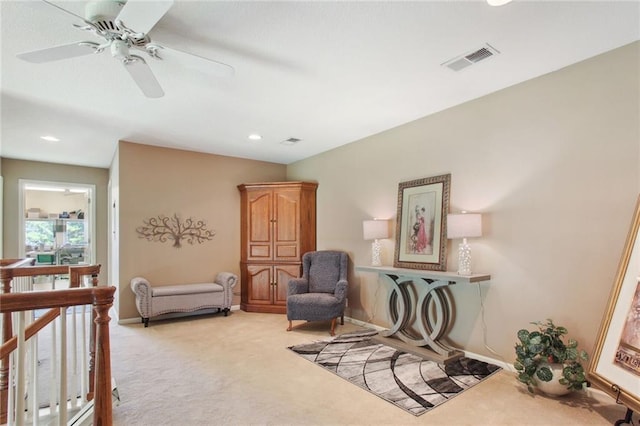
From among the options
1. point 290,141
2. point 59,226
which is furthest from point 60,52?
point 59,226

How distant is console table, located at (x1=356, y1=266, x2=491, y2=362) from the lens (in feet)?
10.6

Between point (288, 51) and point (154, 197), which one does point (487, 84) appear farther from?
point (154, 197)

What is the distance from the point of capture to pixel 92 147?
5219 mm

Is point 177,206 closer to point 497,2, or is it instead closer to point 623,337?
point 497,2

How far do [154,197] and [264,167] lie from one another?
1.90 m

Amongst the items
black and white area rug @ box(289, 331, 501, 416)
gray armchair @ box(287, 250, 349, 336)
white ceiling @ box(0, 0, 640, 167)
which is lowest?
black and white area rug @ box(289, 331, 501, 416)

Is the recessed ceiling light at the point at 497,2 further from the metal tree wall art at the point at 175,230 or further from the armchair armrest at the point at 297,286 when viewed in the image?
the metal tree wall art at the point at 175,230

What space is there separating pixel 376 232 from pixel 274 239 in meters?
1.93

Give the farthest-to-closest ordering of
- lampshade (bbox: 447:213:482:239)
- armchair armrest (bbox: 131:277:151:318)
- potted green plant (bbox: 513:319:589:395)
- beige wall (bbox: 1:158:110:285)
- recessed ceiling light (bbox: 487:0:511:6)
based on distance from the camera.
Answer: beige wall (bbox: 1:158:110:285), armchair armrest (bbox: 131:277:151:318), lampshade (bbox: 447:213:482:239), potted green plant (bbox: 513:319:589:395), recessed ceiling light (bbox: 487:0:511:6)

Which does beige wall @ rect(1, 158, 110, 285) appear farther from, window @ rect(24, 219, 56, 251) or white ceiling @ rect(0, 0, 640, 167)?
window @ rect(24, 219, 56, 251)

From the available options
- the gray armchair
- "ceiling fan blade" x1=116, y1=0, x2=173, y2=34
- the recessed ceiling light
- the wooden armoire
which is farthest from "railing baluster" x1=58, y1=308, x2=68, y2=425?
the wooden armoire

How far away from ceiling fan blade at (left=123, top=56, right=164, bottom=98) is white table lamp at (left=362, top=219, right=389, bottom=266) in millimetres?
2630

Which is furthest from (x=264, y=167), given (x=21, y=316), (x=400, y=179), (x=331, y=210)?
(x=21, y=316)

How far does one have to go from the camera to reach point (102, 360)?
141 centimetres
